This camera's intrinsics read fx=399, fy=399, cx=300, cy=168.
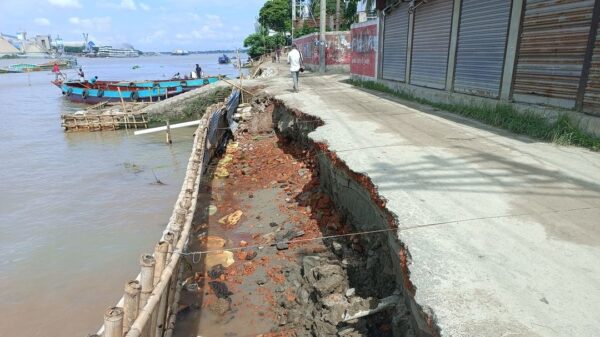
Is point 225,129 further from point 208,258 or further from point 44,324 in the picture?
point 44,324

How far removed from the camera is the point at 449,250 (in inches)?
126

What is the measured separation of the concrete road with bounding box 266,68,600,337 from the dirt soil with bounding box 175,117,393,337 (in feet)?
3.30

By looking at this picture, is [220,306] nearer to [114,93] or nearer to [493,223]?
[493,223]

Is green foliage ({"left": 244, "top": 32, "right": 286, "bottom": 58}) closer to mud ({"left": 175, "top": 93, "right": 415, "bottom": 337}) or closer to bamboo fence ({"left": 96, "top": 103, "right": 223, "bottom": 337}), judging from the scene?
mud ({"left": 175, "top": 93, "right": 415, "bottom": 337})

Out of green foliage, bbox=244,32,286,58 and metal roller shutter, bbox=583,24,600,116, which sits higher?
green foliage, bbox=244,32,286,58

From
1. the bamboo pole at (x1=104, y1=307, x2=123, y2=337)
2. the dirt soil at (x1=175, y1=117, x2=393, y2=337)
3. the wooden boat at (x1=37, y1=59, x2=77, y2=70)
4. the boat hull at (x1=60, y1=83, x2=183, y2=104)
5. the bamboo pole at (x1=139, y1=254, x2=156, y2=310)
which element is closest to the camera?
the bamboo pole at (x1=104, y1=307, x2=123, y2=337)

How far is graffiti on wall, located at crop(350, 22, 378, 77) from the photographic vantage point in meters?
15.9

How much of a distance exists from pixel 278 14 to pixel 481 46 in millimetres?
58237

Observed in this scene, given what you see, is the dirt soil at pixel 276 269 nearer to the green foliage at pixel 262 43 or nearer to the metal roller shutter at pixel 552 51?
the metal roller shutter at pixel 552 51

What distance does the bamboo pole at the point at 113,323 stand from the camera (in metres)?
2.39

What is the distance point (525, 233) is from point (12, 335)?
6.52 metres

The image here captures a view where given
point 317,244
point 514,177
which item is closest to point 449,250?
point 514,177

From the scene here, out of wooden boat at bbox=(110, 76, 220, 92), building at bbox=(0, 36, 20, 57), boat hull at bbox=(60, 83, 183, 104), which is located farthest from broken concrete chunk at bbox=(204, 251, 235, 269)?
→ building at bbox=(0, 36, 20, 57)

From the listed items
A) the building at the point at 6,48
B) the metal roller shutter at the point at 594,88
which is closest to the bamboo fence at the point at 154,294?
the metal roller shutter at the point at 594,88
